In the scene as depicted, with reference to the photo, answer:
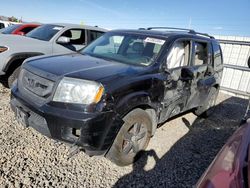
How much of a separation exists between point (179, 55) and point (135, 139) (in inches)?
73.6

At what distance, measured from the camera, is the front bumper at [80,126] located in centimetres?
241

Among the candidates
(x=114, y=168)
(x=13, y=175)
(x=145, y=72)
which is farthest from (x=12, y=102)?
(x=145, y=72)

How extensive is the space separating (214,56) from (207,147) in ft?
7.20

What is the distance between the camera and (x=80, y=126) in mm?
2396

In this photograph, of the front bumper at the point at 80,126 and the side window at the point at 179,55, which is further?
the side window at the point at 179,55

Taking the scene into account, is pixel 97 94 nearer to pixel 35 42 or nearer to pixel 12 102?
pixel 12 102

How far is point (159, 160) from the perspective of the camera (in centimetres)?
344

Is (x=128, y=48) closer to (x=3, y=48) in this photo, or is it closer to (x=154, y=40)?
(x=154, y=40)

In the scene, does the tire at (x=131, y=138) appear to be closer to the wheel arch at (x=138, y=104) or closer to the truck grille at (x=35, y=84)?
the wheel arch at (x=138, y=104)

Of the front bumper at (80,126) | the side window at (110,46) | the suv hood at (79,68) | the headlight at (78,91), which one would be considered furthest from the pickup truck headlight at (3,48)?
the headlight at (78,91)

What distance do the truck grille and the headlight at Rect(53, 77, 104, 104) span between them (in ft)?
0.51

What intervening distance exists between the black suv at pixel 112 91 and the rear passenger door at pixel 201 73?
0.04 m

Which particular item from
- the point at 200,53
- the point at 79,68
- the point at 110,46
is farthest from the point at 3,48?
the point at 200,53

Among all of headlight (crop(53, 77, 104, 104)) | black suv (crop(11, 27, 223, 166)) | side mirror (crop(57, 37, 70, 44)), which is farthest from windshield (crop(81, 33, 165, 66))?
side mirror (crop(57, 37, 70, 44))
